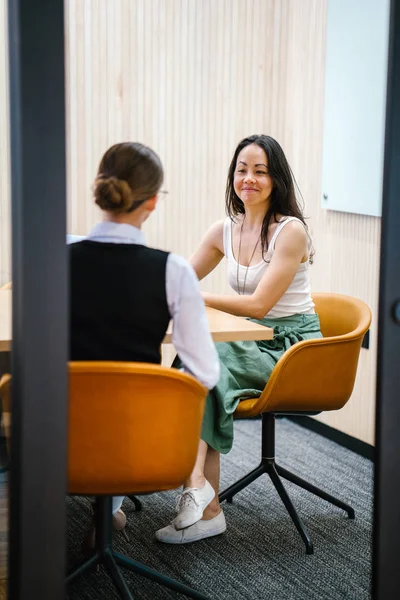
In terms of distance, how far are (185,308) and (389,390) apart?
1.61ft

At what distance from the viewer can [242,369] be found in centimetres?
273

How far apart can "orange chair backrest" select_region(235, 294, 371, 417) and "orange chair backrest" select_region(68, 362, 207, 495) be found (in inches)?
26.1

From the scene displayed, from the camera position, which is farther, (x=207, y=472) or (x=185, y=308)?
(x=207, y=472)

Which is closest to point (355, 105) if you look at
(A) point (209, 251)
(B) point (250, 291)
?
(A) point (209, 251)

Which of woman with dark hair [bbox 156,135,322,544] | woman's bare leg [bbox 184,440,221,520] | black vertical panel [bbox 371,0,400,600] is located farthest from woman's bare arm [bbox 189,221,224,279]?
black vertical panel [bbox 371,0,400,600]

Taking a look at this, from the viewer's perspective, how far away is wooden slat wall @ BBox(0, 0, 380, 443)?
374 cm

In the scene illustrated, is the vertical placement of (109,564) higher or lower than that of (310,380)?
lower

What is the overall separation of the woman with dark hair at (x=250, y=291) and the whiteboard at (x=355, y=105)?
736 mm

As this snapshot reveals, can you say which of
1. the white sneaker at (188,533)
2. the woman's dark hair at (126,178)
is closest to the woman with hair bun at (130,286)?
the woman's dark hair at (126,178)

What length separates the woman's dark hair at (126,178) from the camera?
6.50ft

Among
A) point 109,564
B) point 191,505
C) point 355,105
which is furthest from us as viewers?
point 355,105

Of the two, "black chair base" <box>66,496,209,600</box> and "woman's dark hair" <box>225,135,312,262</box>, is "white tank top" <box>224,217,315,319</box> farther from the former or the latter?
"black chair base" <box>66,496,209,600</box>

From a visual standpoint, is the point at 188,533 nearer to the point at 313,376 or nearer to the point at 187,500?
the point at 187,500

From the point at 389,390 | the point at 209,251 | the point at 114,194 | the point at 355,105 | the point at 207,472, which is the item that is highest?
the point at 355,105
